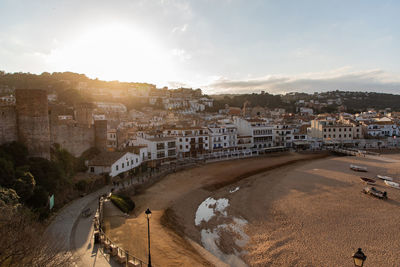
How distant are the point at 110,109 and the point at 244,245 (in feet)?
207

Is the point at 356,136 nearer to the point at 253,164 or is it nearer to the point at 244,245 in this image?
the point at 253,164

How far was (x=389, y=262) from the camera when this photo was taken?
1190cm

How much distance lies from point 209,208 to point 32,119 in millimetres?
14608

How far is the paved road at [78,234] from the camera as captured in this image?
32.0 feet

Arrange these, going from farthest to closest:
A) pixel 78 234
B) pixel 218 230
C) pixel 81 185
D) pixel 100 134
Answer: pixel 100 134, pixel 81 185, pixel 218 230, pixel 78 234

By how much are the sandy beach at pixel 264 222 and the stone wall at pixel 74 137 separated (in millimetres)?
7792

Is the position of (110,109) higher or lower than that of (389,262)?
higher

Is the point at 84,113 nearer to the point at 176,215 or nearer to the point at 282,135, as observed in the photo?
the point at 176,215

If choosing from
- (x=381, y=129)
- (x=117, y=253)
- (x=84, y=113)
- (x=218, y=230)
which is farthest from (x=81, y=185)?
(x=381, y=129)

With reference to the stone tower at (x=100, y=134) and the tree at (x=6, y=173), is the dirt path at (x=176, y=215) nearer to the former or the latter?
the tree at (x=6, y=173)

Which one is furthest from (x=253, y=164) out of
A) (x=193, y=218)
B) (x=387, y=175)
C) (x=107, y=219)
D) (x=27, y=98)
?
(x=27, y=98)

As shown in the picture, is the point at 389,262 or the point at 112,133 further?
the point at 112,133

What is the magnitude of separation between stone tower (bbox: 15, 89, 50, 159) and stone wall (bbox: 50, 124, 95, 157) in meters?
3.88

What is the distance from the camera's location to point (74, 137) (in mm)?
23125
